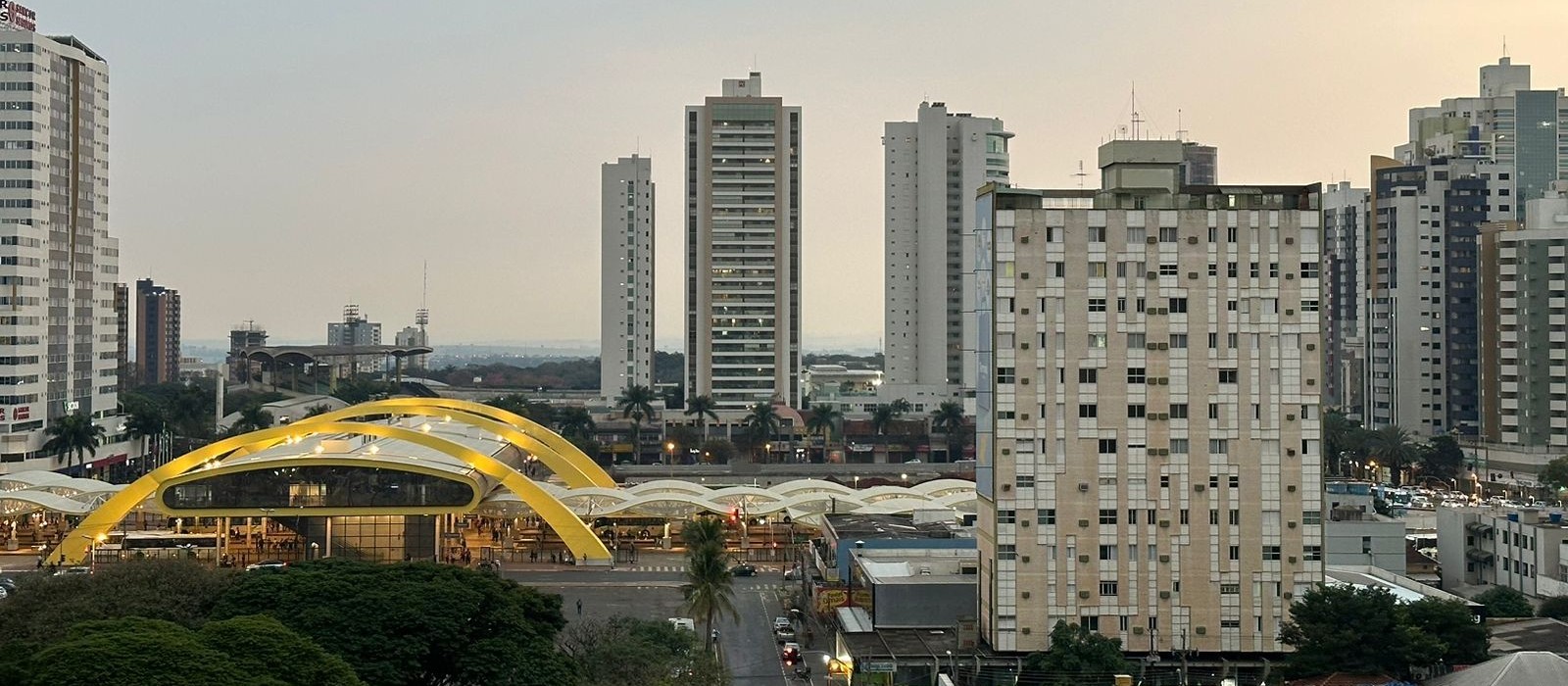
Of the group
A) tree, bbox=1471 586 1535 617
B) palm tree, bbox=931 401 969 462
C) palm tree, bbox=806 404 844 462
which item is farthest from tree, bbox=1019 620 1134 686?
palm tree, bbox=931 401 969 462

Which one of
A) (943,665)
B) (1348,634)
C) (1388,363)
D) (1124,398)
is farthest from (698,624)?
(1388,363)

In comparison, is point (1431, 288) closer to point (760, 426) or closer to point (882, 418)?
point (882, 418)

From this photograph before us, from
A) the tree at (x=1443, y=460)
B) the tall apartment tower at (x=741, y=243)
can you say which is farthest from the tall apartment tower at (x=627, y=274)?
the tree at (x=1443, y=460)

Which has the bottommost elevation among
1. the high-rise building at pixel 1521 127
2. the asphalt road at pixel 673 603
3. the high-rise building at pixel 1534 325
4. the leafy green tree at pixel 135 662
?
the asphalt road at pixel 673 603

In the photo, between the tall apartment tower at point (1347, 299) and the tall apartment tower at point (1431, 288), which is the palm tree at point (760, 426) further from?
the tall apartment tower at point (1431, 288)

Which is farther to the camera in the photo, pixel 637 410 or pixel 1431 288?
pixel 637 410

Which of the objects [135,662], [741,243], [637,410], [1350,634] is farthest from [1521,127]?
[135,662]
